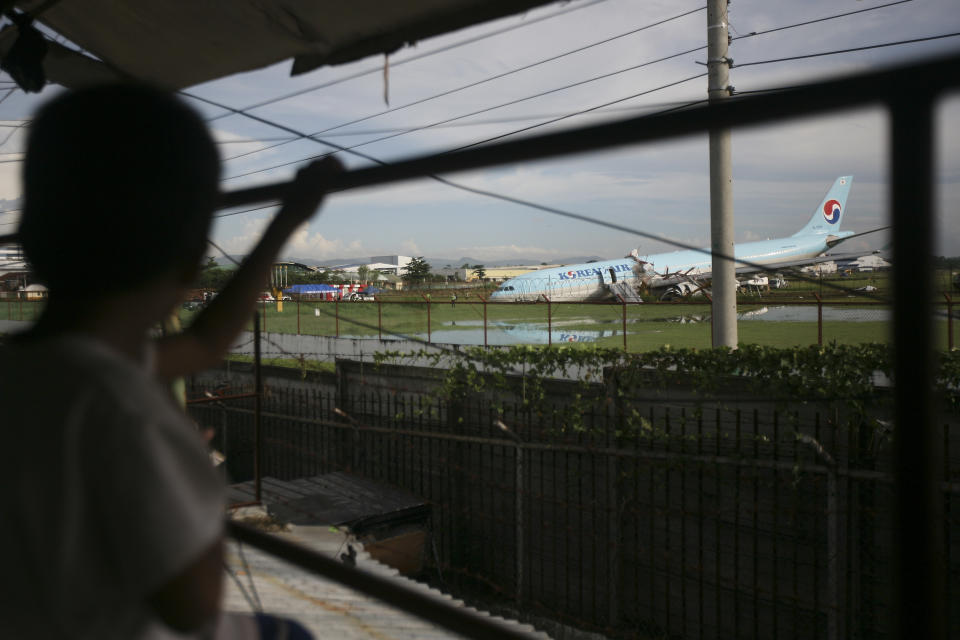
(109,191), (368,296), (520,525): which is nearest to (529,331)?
(368,296)

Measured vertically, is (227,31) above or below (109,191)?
above

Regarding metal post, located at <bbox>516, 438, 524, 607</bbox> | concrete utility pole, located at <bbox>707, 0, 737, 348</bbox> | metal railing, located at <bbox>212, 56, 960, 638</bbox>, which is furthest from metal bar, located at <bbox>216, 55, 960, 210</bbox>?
concrete utility pole, located at <bbox>707, 0, 737, 348</bbox>

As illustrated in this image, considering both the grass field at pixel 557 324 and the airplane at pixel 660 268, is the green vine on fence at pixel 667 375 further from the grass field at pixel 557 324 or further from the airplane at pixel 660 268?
the airplane at pixel 660 268

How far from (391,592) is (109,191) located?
2.30ft

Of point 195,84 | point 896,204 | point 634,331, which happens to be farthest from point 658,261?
point 896,204

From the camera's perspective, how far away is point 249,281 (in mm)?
1128

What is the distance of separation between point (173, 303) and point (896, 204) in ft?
2.54

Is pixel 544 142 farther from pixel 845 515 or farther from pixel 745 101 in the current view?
pixel 845 515

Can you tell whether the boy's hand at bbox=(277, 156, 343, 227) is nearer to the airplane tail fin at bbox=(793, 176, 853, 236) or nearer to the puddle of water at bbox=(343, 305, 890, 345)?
the puddle of water at bbox=(343, 305, 890, 345)

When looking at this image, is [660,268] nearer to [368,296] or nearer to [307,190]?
[368,296]

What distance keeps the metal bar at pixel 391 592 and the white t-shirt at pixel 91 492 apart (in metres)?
0.43

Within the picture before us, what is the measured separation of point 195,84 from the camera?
115 inches

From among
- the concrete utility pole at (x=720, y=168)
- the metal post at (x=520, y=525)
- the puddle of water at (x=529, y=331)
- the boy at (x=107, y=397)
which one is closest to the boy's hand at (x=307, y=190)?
the boy at (x=107, y=397)

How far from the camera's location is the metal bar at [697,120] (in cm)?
64
